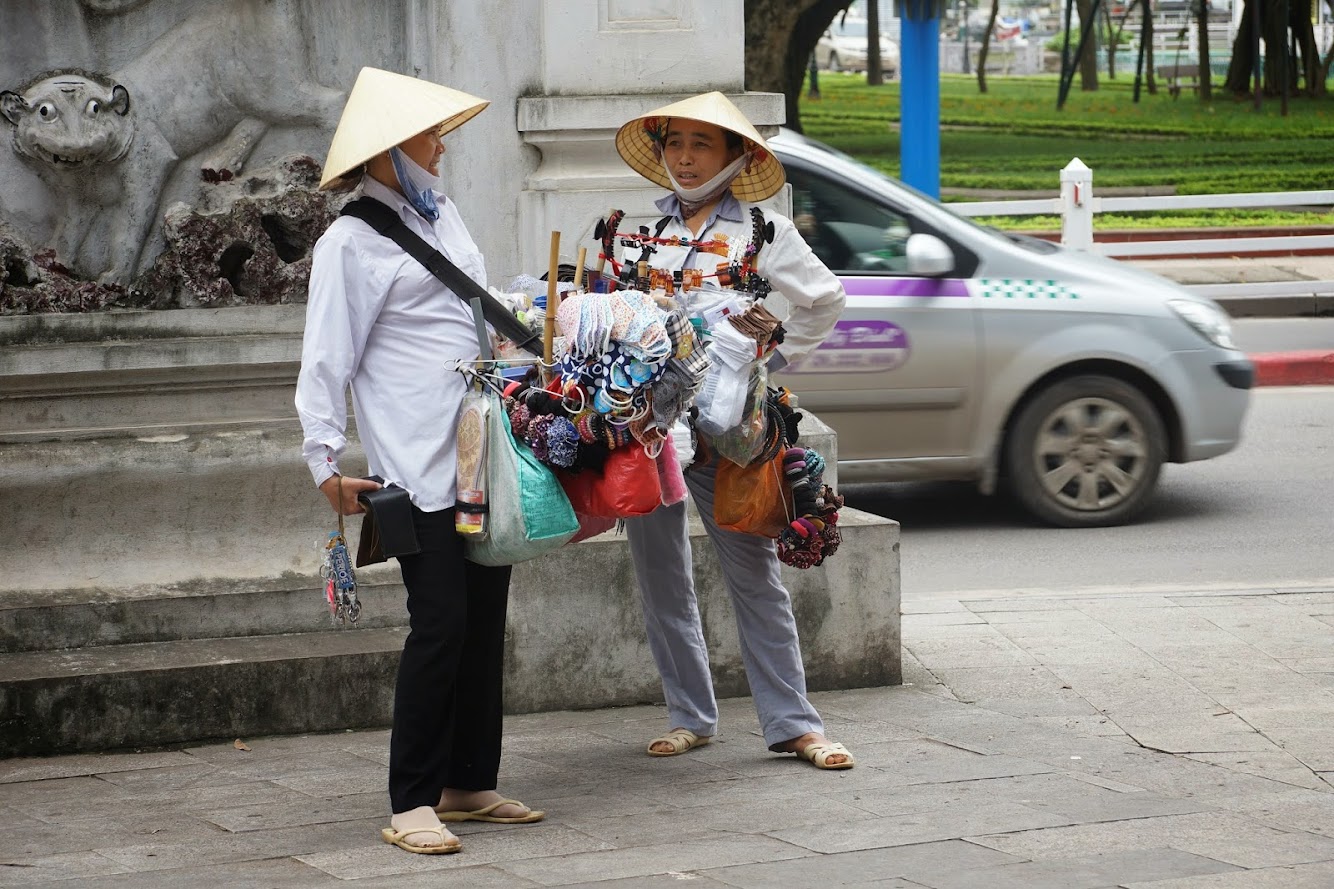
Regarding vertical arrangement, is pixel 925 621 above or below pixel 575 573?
below

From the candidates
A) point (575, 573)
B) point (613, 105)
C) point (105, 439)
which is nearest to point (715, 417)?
point (575, 573)

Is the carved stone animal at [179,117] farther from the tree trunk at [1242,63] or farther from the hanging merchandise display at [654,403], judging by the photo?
the tree trunk at [1242,63]

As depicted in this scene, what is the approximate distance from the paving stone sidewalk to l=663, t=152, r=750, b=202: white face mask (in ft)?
5.13

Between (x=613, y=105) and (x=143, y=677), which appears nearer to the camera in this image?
(x=143, y=677)

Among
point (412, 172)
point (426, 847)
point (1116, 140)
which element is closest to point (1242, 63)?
point (1116, 140)

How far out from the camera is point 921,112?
17.7 m

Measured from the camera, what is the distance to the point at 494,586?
473cm

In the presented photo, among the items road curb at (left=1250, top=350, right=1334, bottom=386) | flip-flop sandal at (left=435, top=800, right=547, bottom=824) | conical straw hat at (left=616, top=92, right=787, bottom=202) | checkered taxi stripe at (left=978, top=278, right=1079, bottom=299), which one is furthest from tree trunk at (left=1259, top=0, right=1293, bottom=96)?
flip-flop sandal at (left=435, top=800, right=547, bottom=824)

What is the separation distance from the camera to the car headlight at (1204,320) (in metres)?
9.27

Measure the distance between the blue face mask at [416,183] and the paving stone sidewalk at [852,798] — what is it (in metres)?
1.52

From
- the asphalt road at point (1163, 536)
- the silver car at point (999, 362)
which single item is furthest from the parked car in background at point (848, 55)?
the silver car at point (999, 362)

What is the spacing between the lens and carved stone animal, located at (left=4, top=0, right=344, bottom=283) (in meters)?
6.15

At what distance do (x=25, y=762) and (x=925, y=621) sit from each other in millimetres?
3320

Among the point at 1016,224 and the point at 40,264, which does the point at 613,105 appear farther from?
the point at 1016,224
